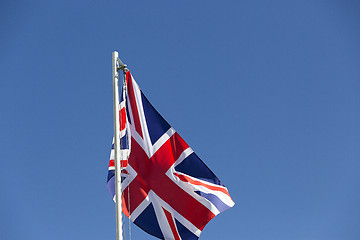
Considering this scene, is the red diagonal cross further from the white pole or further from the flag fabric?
the white pole

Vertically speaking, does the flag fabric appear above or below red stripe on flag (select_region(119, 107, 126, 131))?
below

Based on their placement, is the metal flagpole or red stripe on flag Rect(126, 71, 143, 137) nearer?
the metal flagpole

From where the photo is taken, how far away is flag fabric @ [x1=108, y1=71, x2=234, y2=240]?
9758mm

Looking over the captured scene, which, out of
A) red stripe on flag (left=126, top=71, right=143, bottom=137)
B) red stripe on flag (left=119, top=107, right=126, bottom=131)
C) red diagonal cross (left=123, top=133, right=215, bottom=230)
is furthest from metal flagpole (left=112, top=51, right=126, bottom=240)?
red diagonal cross (left=123, top=133, right=215, bottom=230)

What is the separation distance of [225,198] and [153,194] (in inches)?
70.7

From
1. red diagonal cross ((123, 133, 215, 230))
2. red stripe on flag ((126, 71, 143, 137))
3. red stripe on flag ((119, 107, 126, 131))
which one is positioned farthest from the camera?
red stripe on flag ((126, 71, 143, 137))

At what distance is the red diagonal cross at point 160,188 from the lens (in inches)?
387

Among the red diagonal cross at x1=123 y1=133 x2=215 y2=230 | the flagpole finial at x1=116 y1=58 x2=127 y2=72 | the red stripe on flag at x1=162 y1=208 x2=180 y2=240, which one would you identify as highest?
the flagpole finial at x1=116 y1=58 x2=127 y2=72

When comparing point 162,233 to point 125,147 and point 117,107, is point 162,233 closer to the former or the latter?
point 125,147

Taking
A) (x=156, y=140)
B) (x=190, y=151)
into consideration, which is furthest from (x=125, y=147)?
(x=190, y=151)

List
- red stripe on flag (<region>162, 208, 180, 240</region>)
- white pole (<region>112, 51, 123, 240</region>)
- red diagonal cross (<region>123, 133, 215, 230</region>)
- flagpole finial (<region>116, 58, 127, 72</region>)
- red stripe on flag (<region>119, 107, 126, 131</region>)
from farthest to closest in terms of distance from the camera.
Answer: red stripe on flag (<region>119, 107, 126, 131</region>) < flagpole finial (<region>116, 58, 127, 72</region>) < red diagonal cross (<region>123, 133, 215, 230</region>) < red stripe on flag (<region>162, 208, 180, 240</region>) < white pole (<region>112, 51, 123, 240</region>)

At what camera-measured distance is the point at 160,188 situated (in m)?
9.92

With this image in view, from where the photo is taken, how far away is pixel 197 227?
9.84m

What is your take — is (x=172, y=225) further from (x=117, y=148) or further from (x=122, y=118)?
(x=122, y=118)
